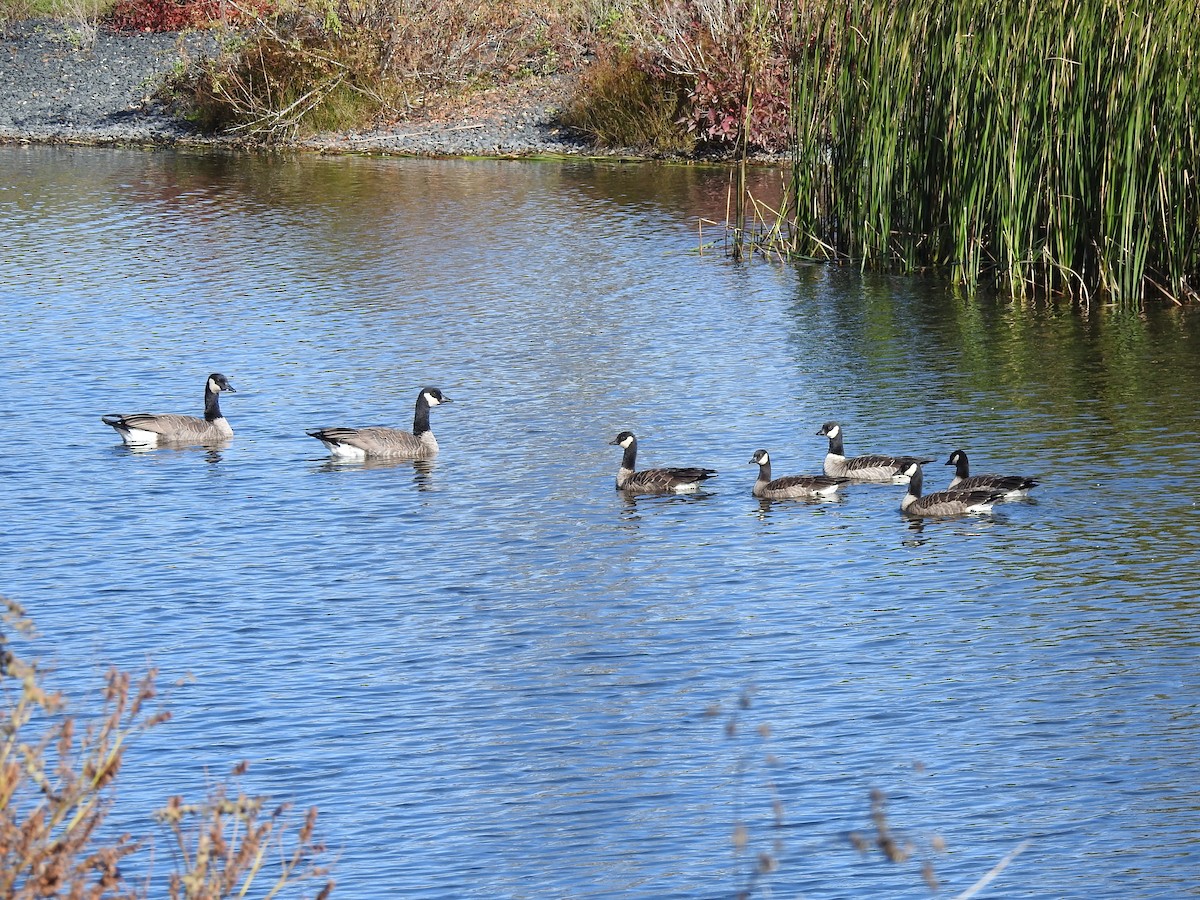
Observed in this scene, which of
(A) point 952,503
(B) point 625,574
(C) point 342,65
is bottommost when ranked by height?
(B) point 625,574

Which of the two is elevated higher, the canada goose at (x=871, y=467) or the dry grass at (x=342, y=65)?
the dry grass at (x=342, y=65)

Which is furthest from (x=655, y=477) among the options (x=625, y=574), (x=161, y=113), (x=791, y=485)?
(x=161, y=113)

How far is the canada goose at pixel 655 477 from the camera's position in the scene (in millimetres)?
18438

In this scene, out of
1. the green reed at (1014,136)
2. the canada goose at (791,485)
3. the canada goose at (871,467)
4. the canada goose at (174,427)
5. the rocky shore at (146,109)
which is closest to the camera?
the canada goose at (791,485)

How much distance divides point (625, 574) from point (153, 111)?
38592 mm

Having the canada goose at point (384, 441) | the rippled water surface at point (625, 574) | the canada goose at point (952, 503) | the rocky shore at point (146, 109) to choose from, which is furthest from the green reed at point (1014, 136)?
the rocky shore at point (146, 109)

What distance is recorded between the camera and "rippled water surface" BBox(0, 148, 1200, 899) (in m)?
11.2

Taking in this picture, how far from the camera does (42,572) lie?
16.1 metres

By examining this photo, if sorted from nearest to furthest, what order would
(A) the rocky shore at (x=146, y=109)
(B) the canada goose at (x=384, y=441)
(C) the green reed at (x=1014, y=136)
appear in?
(B) the canada goose at (x=384, y=441)
(C) the green reed at (x=1014, y=136)
(A) the rocky shore at (x=146, y=109)

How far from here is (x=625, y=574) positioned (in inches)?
640

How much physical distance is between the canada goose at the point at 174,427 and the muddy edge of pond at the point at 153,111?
1017 inches

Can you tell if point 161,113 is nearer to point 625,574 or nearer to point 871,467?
point 871,467

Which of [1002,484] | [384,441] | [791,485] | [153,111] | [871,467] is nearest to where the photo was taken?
[1002,484]

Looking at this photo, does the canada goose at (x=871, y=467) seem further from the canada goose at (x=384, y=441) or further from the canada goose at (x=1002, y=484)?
the canada goose at (x=384, y=441)
